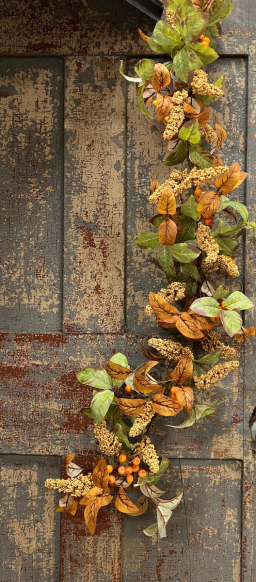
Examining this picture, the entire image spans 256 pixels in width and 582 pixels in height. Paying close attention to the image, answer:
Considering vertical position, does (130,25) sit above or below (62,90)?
above

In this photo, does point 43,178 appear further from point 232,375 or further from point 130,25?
point 232,375

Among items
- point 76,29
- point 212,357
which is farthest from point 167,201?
point 76,29

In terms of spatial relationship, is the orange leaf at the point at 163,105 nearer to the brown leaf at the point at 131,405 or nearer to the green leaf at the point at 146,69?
the green leaf at the point at 146,69

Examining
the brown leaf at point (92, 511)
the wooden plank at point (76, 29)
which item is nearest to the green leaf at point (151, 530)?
the brown leaf at point (92, 511)

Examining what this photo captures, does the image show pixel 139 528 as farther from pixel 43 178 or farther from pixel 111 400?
pixel 43 178

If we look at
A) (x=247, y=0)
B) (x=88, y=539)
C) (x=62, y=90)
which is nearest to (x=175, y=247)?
(x=62, y=90)

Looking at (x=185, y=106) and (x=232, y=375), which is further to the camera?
(x=232, y=375)

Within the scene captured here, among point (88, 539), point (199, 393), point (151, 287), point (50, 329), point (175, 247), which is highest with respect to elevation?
point (175, 247)
